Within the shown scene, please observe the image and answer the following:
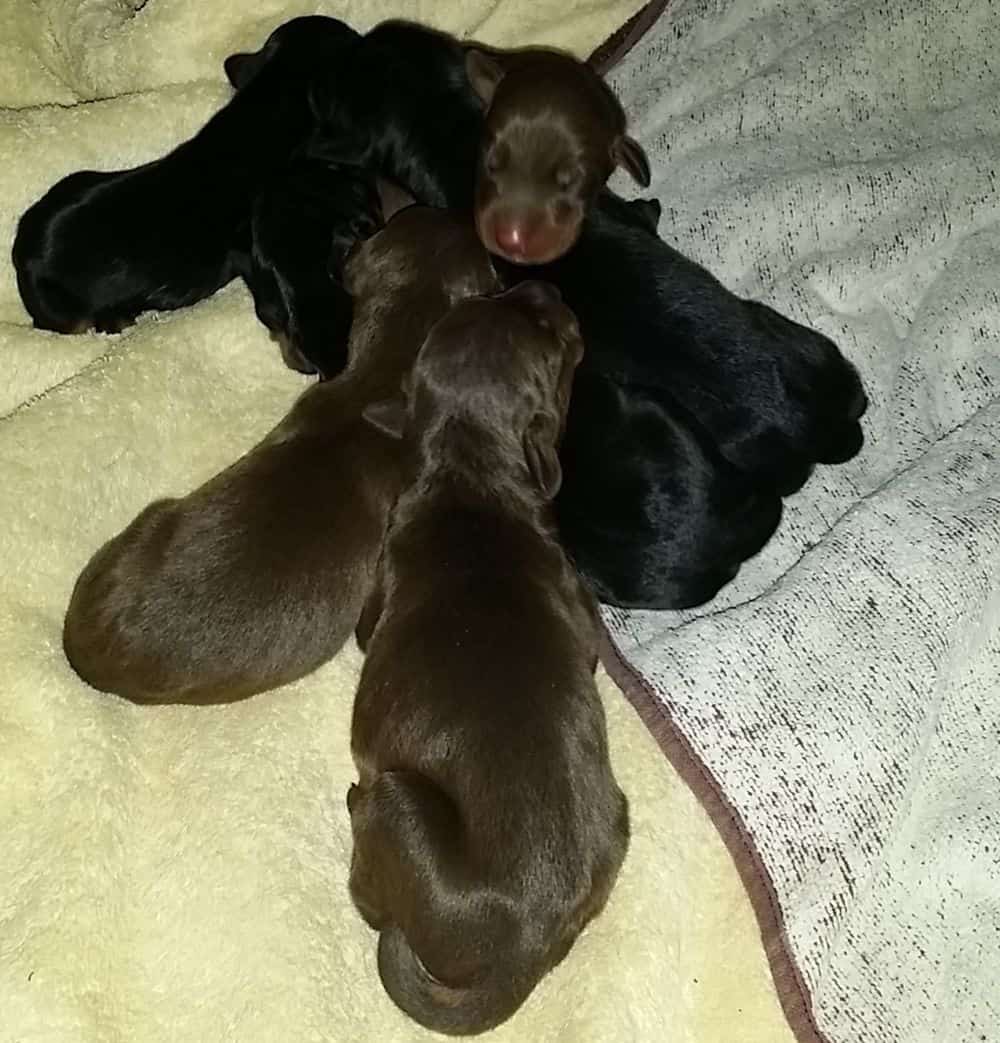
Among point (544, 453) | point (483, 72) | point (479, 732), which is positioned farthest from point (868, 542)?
point (483, 72)

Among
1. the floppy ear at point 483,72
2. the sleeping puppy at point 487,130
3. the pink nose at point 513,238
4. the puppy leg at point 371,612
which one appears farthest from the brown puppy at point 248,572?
the floppy ear at point 483,72

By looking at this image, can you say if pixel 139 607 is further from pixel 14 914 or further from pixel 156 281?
pixel 156 281

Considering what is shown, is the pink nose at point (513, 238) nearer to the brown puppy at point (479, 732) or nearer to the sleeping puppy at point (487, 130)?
the sleeping puppy at point (487, 130)

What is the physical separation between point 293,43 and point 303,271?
→ 48 centimetres

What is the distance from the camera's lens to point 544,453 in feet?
6.30

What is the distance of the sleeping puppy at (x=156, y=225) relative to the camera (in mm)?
2168

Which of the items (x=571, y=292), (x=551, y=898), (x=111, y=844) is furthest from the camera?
(x=571, y=292)

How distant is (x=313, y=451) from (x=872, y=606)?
0.76 m

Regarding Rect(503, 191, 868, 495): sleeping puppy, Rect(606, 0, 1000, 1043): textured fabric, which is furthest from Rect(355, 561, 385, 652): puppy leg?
Rect(503, 191, 868, 495): sleeping puppy

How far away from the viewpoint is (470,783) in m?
1.60

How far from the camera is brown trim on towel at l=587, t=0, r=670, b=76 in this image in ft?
8.33

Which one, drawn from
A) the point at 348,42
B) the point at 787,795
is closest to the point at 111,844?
the point at 787,795

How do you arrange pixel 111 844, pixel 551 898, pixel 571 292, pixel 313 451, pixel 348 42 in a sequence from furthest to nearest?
pixel 348 42
pixel 571 292
pixel 313 451
pixel 111 844
pixel 551 898

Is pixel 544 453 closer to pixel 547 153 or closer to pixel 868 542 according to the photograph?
pixel 868 542
